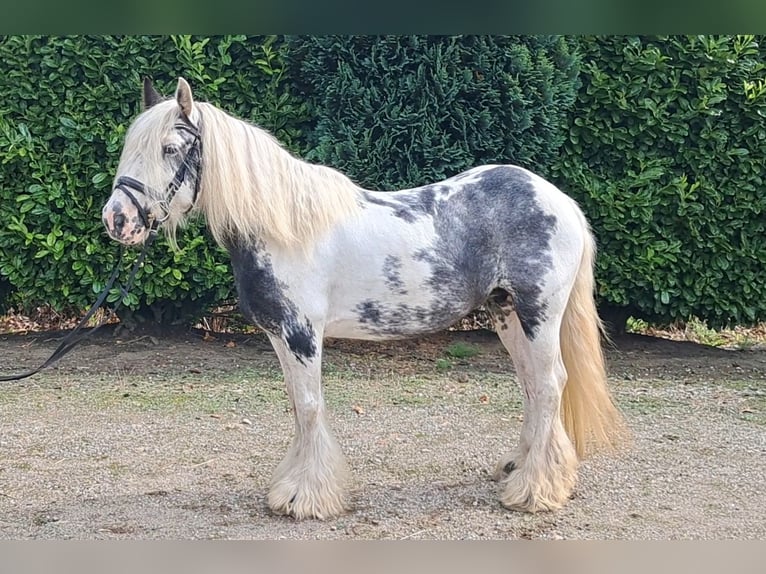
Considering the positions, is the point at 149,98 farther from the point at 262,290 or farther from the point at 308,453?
the point at 308,453

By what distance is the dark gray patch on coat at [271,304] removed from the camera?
290 centimetres

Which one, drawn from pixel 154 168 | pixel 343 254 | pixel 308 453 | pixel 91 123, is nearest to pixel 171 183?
pixel 154 168

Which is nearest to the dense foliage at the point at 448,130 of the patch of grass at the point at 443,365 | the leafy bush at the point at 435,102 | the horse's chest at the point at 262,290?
the leafy bush at the point at 435,102

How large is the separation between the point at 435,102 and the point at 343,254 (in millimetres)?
2702

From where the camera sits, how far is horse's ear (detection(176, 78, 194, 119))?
2.63 metres

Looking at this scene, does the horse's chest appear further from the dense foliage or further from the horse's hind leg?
the dense foliage

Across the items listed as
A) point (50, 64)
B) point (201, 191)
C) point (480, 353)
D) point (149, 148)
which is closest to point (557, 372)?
point (201, 191)

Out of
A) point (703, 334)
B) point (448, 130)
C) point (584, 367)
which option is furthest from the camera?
point (703, 334)

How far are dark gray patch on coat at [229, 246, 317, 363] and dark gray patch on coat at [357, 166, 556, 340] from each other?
0.88ft

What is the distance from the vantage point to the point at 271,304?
2910mm

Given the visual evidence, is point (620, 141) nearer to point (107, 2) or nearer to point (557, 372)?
point (557, 372)

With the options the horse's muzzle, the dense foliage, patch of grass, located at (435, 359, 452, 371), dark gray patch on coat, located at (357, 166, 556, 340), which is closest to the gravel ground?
patch of grass, located at (435, 359, 452, 371)

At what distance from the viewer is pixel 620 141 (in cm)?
554

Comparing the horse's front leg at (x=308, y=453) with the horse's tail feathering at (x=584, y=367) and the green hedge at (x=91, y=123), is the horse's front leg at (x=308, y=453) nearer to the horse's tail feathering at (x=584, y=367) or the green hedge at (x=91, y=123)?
the horse's tail feathering at (x=584, y=367)
